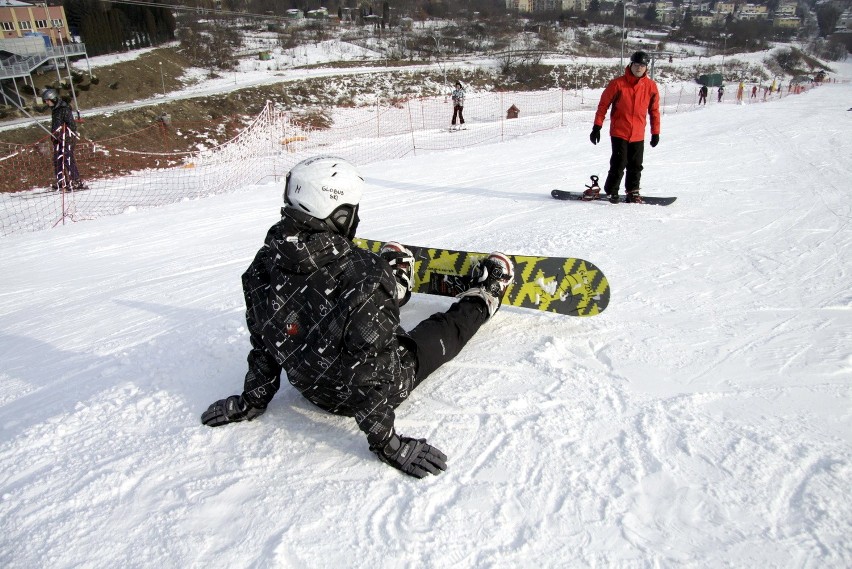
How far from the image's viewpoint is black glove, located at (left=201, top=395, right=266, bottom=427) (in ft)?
8.53

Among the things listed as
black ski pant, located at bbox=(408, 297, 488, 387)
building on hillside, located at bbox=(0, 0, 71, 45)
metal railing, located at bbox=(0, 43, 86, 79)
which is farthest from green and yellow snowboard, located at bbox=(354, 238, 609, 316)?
building on hillside, located at bbox=(0, 0, 71, 45)

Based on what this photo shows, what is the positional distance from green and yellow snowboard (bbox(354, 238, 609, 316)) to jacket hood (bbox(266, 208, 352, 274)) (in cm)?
172

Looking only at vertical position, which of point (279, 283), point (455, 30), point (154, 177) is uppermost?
point (455, 30)

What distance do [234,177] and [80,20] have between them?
3101cm

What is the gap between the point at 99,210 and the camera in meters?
9.97

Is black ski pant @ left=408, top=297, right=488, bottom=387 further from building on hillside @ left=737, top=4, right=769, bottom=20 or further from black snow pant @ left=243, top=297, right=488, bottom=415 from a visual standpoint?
building on hillside @ left=737, top=4, right=769, bottom=20

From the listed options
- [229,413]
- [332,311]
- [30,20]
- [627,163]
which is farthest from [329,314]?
[30,20]

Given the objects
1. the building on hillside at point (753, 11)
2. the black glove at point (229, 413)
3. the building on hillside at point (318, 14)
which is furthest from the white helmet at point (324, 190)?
the building on hillside at point (753, 11)

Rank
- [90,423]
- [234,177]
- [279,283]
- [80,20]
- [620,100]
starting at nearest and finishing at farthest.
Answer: [279,283], [90,423], [620,100], [234,177], [80,20]

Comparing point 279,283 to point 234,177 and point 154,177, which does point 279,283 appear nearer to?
point 234,177

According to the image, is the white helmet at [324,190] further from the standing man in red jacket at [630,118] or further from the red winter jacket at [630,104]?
the red winter jacket at [630,104]

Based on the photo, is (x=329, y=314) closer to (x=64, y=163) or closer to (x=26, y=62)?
(x=64, y=163)

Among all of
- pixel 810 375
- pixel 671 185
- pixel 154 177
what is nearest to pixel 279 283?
pixel 810 375

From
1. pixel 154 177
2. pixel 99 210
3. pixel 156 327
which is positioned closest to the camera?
pixel 156 327
